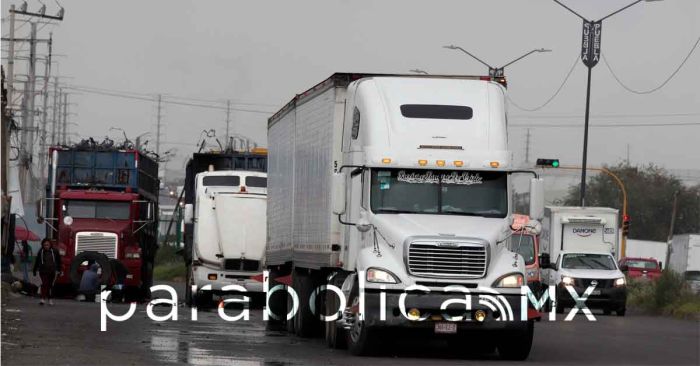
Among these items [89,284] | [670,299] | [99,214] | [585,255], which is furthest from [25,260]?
[670,299]

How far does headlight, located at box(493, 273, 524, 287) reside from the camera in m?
20.3

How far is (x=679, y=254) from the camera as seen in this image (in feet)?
224

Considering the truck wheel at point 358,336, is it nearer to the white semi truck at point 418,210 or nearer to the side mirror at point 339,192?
the white semi truck at point 418,210

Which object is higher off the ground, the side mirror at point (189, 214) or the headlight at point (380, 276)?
the side mirror at point (189, 214)

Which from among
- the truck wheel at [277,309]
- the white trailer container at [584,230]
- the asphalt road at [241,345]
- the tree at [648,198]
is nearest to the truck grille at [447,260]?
the asphalt road at [241,345]

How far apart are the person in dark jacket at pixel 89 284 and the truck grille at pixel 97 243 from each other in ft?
4.12

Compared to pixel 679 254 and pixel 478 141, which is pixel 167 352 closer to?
pixel 478 141

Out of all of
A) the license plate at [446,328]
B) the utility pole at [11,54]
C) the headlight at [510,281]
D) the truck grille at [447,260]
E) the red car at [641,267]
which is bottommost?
the red car at [641,267]

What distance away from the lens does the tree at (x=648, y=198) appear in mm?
128625

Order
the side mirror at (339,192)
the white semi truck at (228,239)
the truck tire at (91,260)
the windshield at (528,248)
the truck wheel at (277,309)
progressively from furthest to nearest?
the truck tire at (91,260) < the white semi truck at (228,239) < the windshield at (528,248) < the truck wheel at (277,309) < the side mirror at (339,192)

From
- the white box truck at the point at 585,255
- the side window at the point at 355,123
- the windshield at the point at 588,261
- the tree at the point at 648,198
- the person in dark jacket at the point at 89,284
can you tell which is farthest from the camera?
the tree at the point at 648,198

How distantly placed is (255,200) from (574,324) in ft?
28.4

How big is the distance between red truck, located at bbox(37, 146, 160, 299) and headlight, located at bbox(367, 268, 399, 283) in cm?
2176

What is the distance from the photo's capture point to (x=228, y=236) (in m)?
37.7
